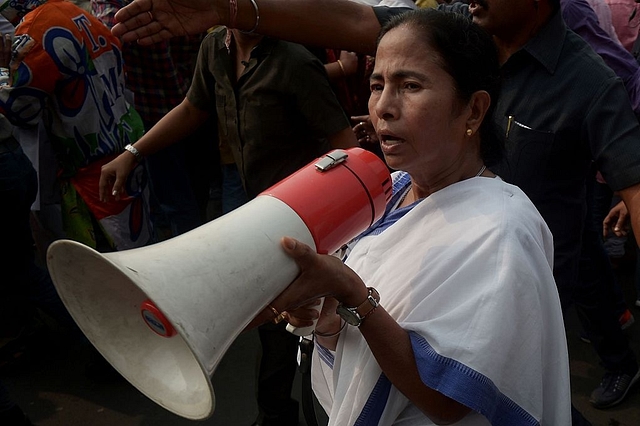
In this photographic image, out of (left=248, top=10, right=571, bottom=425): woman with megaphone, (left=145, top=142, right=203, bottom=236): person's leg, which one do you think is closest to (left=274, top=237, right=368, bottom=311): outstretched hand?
(left=248, top=10, right=571, bottom=425): woman with megaphone

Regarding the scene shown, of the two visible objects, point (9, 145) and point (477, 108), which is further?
point (9, 145)

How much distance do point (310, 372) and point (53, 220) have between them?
7.16 feet

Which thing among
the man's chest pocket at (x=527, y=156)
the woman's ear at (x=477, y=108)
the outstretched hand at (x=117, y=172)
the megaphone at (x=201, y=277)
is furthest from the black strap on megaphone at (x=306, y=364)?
the outstretched hand at (x=117, y=172)

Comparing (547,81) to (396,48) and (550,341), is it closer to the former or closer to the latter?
(396,48)

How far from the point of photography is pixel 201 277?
1103 millimetres

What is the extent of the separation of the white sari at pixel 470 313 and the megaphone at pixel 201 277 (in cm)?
14

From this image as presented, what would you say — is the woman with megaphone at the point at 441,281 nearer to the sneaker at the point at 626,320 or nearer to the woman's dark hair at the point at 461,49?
the woman's dark hair at the point at 461,49

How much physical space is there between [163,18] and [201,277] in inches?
33.5

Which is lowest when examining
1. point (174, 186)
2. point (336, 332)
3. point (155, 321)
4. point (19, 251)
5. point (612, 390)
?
point (612, 390)

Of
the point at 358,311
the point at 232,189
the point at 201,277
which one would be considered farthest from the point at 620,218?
the point at 232,189

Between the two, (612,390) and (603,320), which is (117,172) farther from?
(612,390)

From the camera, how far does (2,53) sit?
112 inches

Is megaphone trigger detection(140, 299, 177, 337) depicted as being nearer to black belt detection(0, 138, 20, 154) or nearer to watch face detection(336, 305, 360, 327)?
watch face detection(336, 305, 360, 327)

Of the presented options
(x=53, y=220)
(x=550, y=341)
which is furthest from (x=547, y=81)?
(x=53, y=220)
